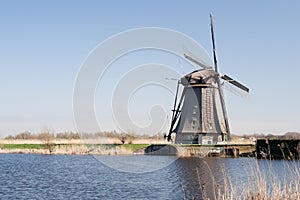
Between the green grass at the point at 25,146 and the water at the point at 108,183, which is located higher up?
the green grass at the point at 25,146

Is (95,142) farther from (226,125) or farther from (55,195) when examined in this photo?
(55,195)

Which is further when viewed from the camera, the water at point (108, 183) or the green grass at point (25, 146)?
the green grass at point (25, 146)

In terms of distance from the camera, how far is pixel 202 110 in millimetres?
28750

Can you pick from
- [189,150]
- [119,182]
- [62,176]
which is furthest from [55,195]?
[189,150]

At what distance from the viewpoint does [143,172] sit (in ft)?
57.8

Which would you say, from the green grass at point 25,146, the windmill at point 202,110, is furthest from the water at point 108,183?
the green grass at point 25,146

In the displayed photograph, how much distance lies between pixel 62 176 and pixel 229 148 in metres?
12.7

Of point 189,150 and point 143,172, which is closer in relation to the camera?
point 143,172

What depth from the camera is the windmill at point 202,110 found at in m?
28.5

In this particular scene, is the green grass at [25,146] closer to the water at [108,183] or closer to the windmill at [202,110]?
the windmill at [202,110]

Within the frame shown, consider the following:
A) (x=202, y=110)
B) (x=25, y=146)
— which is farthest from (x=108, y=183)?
(x=25, y=146)

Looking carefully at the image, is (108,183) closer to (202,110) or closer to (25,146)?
(202,110)

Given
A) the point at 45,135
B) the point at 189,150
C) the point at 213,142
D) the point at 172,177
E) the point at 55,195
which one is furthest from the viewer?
the point at 45,135

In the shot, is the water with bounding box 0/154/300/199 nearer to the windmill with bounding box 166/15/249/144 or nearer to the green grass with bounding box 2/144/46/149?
the windmill with bounding box 166/15/249/144
